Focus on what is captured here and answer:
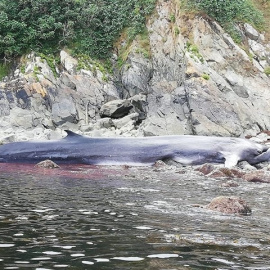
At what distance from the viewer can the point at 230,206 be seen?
8.66 metres

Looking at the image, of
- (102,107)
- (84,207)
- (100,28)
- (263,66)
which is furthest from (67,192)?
(100,28)

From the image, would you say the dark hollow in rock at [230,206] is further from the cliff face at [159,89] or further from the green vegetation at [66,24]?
the green vegetation at [66,24]

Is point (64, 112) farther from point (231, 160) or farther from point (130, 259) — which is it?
point (130, 259)

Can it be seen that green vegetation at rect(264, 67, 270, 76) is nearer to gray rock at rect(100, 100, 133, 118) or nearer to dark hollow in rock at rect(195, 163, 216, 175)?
gray rock at rect(100, 100, 133, 118)

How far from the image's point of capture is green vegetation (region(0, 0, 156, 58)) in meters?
38.6

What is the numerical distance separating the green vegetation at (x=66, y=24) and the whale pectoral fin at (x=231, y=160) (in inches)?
859

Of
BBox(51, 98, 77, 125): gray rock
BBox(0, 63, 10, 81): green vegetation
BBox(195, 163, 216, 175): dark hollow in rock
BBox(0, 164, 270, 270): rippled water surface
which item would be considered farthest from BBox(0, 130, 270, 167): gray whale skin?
BBox(0, 63, 10, 81): green vegetation

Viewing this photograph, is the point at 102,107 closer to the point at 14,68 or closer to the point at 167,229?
the point at 14,68

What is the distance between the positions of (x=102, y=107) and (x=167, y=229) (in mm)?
24615

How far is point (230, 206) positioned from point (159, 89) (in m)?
23.4

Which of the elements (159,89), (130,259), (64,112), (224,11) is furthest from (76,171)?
(224,11)

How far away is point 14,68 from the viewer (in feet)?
123

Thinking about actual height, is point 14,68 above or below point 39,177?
above

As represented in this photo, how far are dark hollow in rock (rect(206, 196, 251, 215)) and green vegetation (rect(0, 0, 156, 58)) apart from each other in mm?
31122
